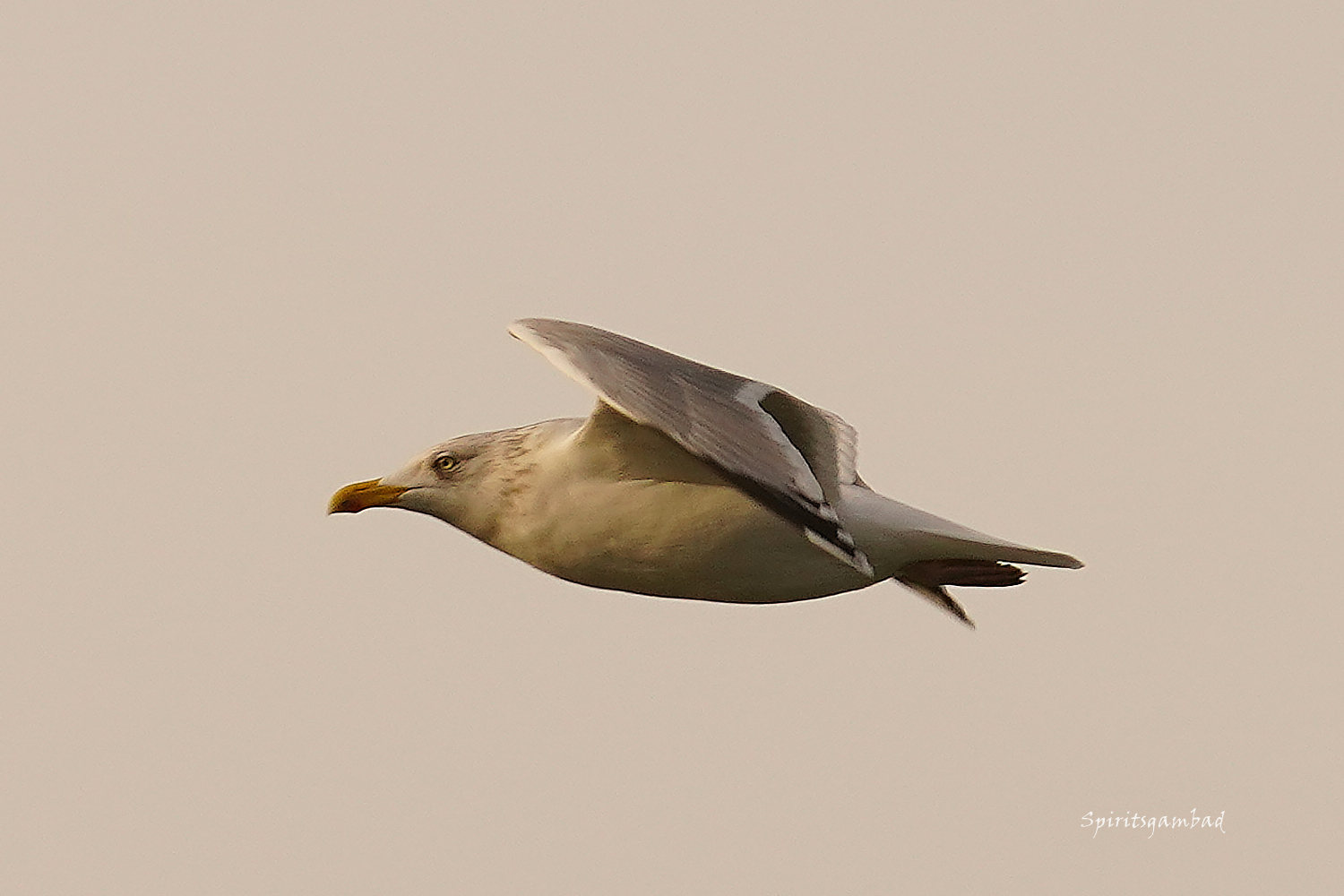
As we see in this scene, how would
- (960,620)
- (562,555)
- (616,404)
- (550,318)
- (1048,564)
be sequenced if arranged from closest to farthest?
(616,404), (550,318), (562,555), (1048,564), (960,620)

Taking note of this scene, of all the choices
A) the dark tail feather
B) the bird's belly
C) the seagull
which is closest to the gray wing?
the seagull

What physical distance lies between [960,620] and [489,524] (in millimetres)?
2615

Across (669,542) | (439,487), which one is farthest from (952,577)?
(439,487)

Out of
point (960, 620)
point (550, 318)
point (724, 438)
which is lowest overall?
point (960, 620)

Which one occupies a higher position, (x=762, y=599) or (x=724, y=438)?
(x=724, y=438)

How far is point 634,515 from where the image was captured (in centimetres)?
856

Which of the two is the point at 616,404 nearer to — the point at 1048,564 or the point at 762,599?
the point at 762,599

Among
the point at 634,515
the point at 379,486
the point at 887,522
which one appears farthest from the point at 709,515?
the point at 379,486

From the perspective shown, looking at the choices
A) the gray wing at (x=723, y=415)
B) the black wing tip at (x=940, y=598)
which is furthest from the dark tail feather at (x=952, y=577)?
the gray wing at (x=723, y=415)

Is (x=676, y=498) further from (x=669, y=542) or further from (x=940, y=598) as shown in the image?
(x=940, y=598)

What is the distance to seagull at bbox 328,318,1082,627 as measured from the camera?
773cm

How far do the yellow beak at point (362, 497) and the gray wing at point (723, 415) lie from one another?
147cm

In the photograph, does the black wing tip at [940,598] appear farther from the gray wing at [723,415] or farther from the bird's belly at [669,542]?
the gray wing at [723,415]

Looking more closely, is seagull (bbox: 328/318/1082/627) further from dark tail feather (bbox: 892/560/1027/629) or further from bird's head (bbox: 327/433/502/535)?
dark tail feather (bbox: 892/560/1027/629)
